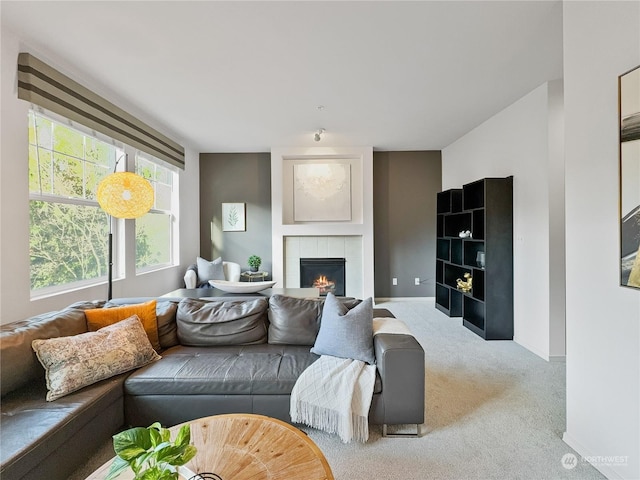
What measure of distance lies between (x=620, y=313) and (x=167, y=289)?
4782 mm

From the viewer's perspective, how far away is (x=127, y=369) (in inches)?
75.1

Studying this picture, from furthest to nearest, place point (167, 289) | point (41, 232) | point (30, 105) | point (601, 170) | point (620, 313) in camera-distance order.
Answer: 1. point (167, 289)
2. point (41, 232)
3. point (30, 105)
4. point (601, 170)
5. point (620, 313)

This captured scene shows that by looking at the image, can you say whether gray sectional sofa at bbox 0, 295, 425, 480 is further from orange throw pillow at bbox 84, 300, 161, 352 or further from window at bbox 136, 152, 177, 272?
window at bbox 136, 152, 177, 272

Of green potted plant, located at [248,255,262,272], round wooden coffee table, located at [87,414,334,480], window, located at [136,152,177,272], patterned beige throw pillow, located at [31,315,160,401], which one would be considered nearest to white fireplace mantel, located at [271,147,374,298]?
green potted plant, located at [248,255,262,272]

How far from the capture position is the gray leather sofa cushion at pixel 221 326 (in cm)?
Result: 233

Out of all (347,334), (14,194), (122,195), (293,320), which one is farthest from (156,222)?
(347,334)

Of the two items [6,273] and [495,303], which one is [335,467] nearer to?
[6,273]

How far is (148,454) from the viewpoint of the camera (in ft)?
2.72

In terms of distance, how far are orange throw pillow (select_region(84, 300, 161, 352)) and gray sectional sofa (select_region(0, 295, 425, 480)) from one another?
5 cm

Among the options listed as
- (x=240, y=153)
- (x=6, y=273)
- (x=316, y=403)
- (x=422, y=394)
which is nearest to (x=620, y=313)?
(x=422, y=394)
